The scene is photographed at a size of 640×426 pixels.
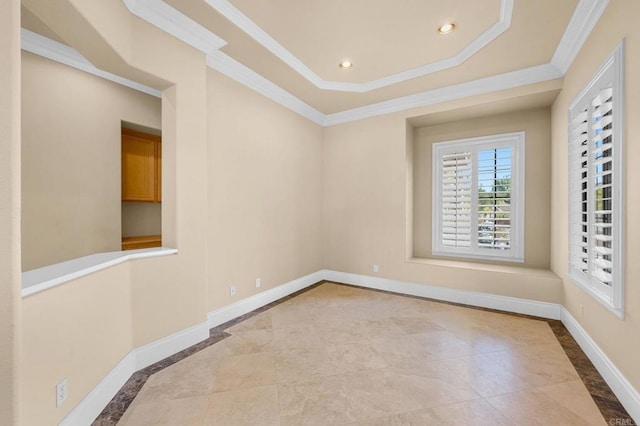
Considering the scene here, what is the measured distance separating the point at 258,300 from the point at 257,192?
57.6 inches

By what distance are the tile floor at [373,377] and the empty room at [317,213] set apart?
23 millimetres

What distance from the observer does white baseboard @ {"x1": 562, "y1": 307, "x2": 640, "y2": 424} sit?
176cm

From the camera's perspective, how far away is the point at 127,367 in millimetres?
2166

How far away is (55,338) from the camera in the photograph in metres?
1.53

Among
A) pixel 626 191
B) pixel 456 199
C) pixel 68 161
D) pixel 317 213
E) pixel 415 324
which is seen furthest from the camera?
pixel 317 213

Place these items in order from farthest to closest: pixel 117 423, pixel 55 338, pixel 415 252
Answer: pixel 415 252, pixel 117 423, pixel 55 338

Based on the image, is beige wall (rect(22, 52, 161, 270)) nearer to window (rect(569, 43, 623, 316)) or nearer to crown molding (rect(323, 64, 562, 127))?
crown molding (rect(323, 64, 562, 127))

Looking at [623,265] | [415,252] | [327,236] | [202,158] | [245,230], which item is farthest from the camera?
[327,236]

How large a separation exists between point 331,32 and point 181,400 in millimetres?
3472

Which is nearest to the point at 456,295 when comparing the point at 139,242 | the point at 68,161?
the point at 139,242

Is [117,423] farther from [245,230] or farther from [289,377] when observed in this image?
[245,230]

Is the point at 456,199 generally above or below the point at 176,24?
below

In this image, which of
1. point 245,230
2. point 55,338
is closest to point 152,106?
point 245,230

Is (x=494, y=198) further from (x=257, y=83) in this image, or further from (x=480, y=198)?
(x=257, y=83)
